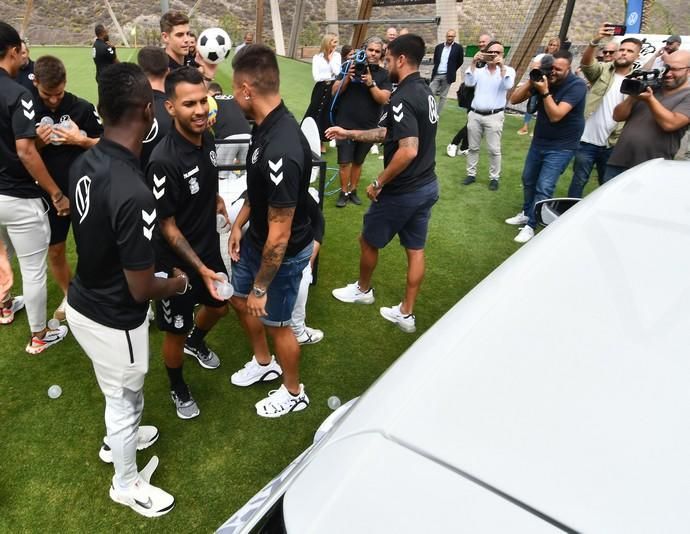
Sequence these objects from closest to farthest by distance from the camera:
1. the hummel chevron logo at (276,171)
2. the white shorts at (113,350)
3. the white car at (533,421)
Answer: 1. the white car at (533,421)
2. the white shorts at (113,350)
3. the hummel chevron logo at (276,171)

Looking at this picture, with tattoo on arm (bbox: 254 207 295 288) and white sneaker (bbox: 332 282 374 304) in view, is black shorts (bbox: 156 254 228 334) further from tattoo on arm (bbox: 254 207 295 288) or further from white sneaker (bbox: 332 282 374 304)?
white sneaker (bbox: 332 282 374 304)

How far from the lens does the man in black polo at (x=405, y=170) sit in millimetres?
3311

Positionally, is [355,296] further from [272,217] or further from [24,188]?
[24,188]

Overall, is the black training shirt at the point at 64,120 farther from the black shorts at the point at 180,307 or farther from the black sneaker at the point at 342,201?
the black sneaker at the point at 342,201

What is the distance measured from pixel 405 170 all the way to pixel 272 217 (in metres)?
1.50

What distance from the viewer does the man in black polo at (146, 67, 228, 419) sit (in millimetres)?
2365

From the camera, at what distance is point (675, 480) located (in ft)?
2.84

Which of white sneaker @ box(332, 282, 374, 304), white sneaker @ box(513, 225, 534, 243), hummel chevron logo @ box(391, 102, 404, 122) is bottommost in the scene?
white sneaker @ box(332, 282, 374, 304)

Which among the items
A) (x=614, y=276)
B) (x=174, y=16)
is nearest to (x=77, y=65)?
(x=174, y=16)

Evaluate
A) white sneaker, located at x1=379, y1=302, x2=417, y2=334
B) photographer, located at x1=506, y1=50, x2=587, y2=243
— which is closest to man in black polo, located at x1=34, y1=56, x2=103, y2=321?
white sneaker, located at x1=379, y1=302, x2=417, y2=334

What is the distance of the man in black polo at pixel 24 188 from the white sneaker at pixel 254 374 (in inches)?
57.9

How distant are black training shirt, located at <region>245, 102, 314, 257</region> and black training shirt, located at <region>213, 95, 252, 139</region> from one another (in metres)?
2.03

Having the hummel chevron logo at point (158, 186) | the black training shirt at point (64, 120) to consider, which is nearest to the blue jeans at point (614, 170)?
the hummel chevron logo at point (158, 186)

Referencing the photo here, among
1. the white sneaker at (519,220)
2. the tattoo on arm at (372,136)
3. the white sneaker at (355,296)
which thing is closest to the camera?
the tattoo on arm at (372,136)
